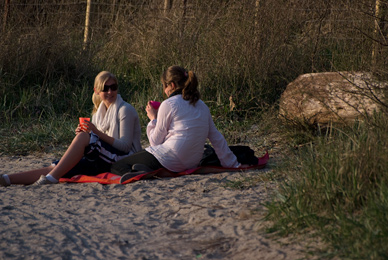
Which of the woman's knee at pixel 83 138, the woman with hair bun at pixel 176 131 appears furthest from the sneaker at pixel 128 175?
the woman's knee at pixel 83 138

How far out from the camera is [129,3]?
362 inches

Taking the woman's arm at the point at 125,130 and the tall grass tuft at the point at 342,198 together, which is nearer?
the tall grass tuft at the point at 342,198

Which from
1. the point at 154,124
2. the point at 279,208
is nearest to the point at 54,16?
the point at 154,124

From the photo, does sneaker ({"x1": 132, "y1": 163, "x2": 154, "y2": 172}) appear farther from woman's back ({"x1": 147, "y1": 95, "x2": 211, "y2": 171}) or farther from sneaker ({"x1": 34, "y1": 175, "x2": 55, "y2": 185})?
sneaker ({"x1": 34, "y1": 175, "x2": 55, "y2": 185})

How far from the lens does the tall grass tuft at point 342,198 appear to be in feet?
8.95

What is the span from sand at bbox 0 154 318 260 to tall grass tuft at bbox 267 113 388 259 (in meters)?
0.16

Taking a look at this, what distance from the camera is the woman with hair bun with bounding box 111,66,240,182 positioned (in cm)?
471

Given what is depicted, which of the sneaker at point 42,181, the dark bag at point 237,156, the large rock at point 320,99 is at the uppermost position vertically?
the large rock at point 320,99

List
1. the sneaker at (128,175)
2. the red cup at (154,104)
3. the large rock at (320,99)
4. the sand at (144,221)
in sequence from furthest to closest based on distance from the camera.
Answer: the large rock at (320,99) < the red cup at (154,104) < the sneaker at (128,175) < the sand at (144,221)

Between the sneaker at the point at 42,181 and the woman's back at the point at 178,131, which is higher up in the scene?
the woman's back at the point at 178,131

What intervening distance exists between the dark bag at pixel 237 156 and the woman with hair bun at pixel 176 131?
0.18 metres

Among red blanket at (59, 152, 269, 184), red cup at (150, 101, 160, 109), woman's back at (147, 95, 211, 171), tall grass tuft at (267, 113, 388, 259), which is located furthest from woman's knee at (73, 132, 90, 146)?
tall grass tuft at (267, 113, 388, 259)

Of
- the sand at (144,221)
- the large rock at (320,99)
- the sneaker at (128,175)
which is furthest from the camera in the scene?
the large rock at (320,99)

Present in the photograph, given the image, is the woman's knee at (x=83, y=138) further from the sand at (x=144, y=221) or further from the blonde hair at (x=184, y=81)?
the blonde hair at (x=184, y=81)
